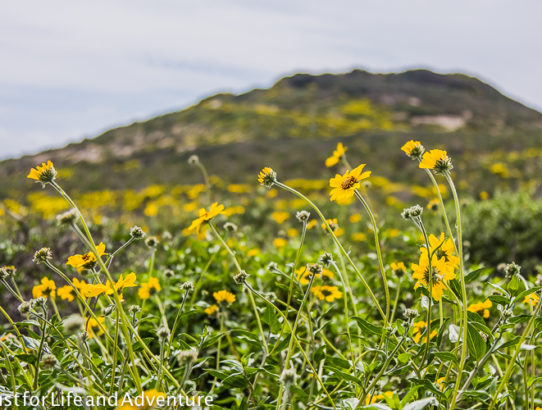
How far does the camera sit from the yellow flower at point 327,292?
1.41 metres

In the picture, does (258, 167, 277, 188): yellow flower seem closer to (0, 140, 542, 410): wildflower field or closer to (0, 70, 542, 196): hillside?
(0, 140, 542, 410): wildflower field

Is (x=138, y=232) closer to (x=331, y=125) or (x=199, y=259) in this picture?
(x=199, y=259)

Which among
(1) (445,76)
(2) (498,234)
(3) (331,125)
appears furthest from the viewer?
(1) (445,76)

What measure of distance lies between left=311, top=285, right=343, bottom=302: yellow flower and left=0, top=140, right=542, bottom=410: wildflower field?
0.05 ft

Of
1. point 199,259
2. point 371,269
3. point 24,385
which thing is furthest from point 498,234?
point 24,385

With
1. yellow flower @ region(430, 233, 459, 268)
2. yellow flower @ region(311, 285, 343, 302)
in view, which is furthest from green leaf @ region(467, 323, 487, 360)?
yellow flower @ region(311, 285, 343, 302)

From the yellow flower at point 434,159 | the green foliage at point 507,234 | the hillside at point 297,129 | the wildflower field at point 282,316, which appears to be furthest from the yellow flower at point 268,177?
the hillside at point 297,129

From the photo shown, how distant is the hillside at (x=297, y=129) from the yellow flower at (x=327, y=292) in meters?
13.6

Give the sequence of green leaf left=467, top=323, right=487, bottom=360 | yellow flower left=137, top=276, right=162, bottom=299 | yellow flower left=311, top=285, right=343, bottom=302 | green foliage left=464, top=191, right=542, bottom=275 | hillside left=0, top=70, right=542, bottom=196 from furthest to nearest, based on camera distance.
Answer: hillside left=0, top=70, right=542, bottom=196, green foliage left=464, top=191, right=542, bottom=275, yellow flower left=137, top=276, right=162, bottom=299, yellow flower left=311, top=285, right=343, bottom=302, green leaf left=467, top=323, right=487, bottom=360

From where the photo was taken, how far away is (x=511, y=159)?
12555 millimetres

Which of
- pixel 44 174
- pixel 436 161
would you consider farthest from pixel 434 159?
pixel 44 174

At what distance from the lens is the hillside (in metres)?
17.5

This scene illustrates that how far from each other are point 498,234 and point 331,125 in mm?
24174

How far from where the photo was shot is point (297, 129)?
25.8 m
